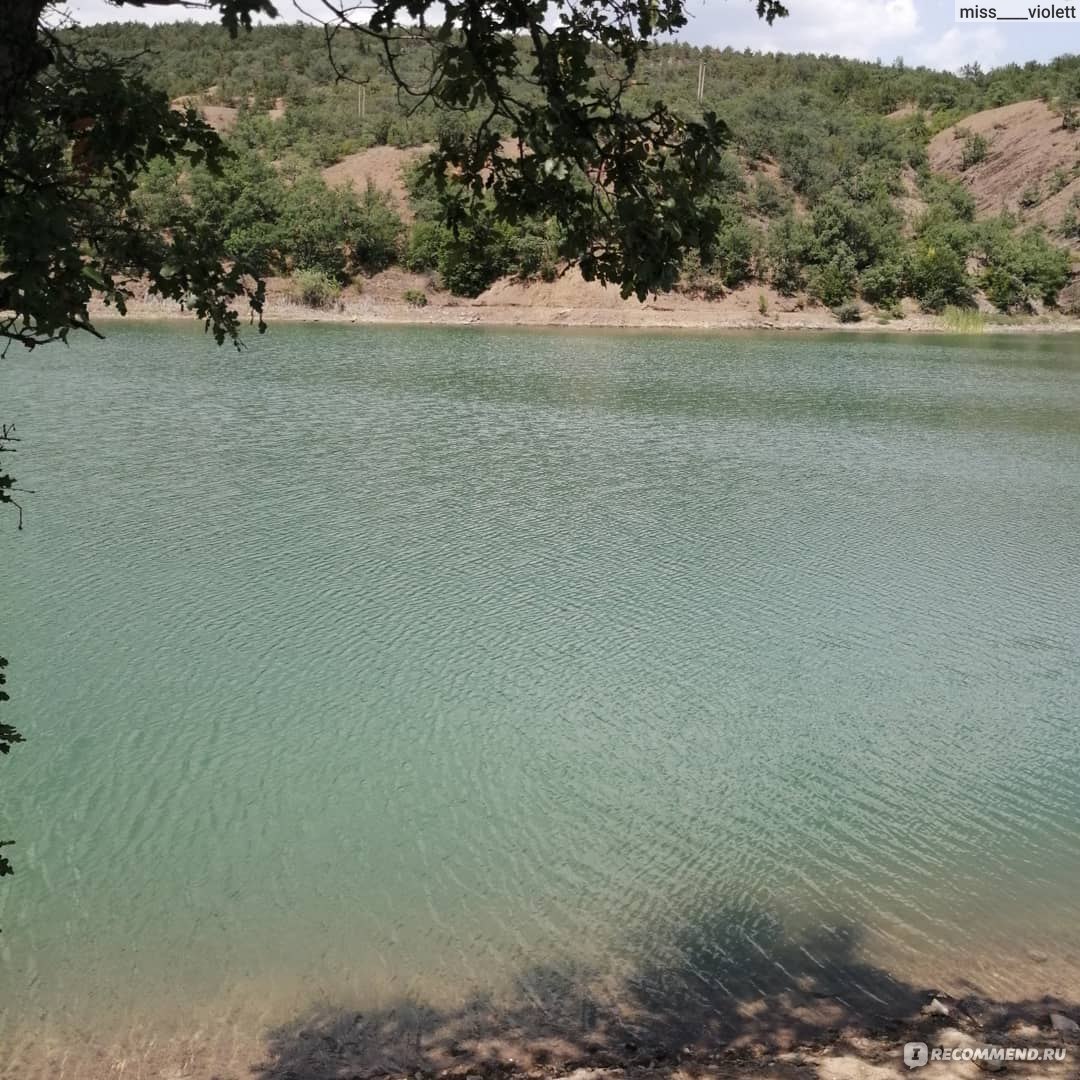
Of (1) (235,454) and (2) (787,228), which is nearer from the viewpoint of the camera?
(1) (235,454)

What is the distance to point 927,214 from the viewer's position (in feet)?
197

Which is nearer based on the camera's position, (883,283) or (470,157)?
(470,157)

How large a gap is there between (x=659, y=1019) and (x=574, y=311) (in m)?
44.5

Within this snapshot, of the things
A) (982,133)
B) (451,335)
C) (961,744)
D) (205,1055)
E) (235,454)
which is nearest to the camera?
(205,1055)

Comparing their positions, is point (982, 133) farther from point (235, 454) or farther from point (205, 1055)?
point (205, 1055)

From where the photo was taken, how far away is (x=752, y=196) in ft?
190

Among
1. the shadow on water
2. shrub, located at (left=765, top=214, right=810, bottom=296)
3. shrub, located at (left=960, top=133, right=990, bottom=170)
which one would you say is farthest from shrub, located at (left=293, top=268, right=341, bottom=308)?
the shadow on water

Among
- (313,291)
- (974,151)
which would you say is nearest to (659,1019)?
(313,291)

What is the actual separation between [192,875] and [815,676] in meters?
5.63

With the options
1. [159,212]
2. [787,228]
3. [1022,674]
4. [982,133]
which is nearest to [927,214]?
[787,228]

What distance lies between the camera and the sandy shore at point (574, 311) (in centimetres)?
4728

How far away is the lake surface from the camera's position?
5.42 m

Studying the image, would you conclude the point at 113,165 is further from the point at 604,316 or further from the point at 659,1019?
the point at 604,316

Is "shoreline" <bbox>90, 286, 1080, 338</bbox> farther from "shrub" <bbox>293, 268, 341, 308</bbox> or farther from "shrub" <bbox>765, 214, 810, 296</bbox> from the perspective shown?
"shrub" <bbox>765, 214, 810, 296</bbox>
